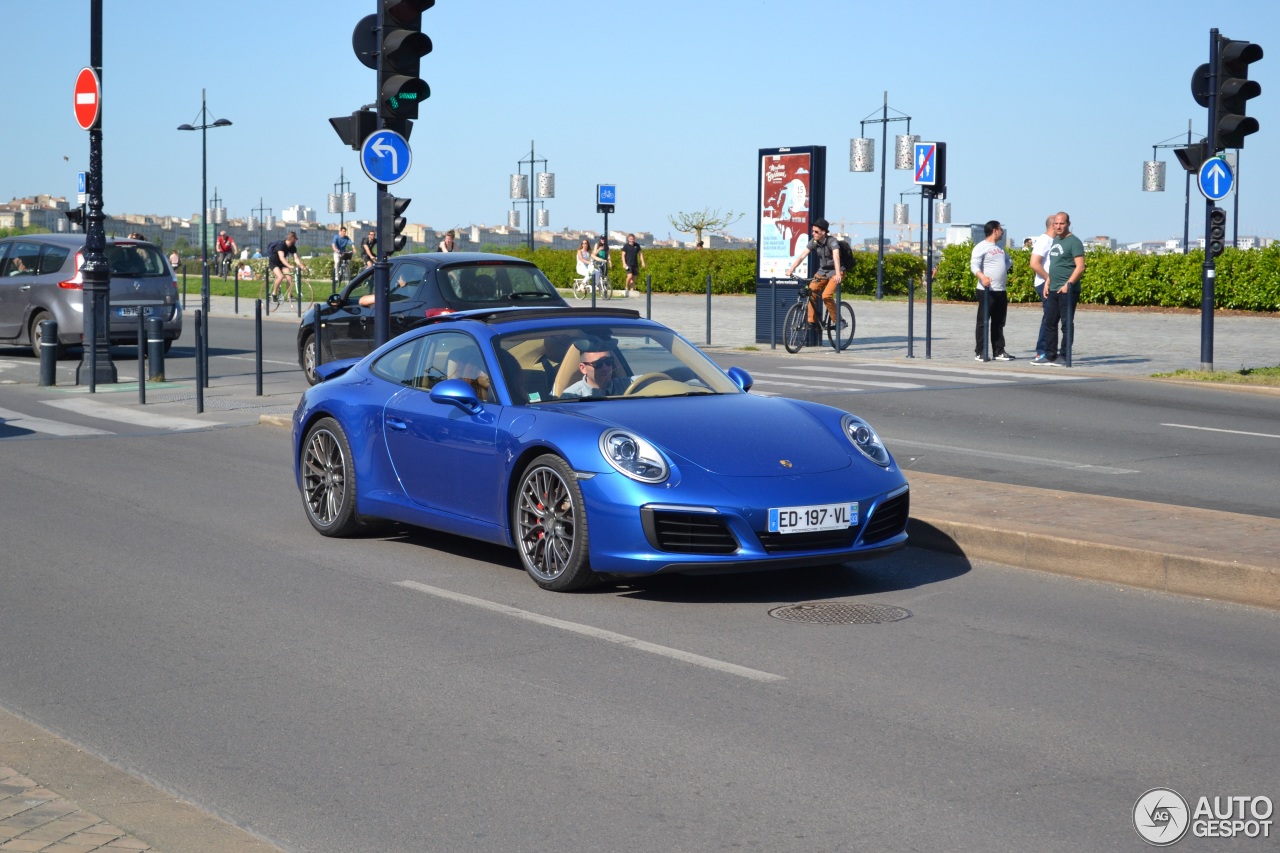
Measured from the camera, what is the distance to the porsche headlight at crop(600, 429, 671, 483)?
7.33m

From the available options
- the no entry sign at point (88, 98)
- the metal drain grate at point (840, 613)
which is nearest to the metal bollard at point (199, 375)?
the no entry sign at point (88, 98)

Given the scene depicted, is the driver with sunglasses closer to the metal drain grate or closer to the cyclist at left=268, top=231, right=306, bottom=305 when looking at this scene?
the metal drain grate

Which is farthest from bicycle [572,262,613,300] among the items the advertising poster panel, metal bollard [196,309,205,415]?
metal bollard [196,309,205,415]

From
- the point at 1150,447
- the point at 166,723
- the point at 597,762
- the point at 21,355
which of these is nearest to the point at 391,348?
the point at 166,723

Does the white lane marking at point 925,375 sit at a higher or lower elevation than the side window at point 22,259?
lower

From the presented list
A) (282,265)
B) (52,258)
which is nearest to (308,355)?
(52,258)

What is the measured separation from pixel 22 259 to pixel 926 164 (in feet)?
45.0

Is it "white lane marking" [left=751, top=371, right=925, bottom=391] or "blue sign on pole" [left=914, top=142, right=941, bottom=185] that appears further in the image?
"blue sign on pole" [left=914, top=142, right=941, bottom=185]

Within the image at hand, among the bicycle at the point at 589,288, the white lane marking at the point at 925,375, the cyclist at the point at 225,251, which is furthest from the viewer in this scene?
the cyclist at the point at 225,251

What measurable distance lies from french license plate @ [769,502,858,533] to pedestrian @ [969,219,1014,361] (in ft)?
49.9

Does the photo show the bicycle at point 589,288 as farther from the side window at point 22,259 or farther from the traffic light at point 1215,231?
the traffic light at point 1215,231

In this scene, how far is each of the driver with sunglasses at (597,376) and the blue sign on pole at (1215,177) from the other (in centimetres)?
Answer: 1282

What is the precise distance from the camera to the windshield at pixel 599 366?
8.30 metres

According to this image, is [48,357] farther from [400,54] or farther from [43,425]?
[400,54]
